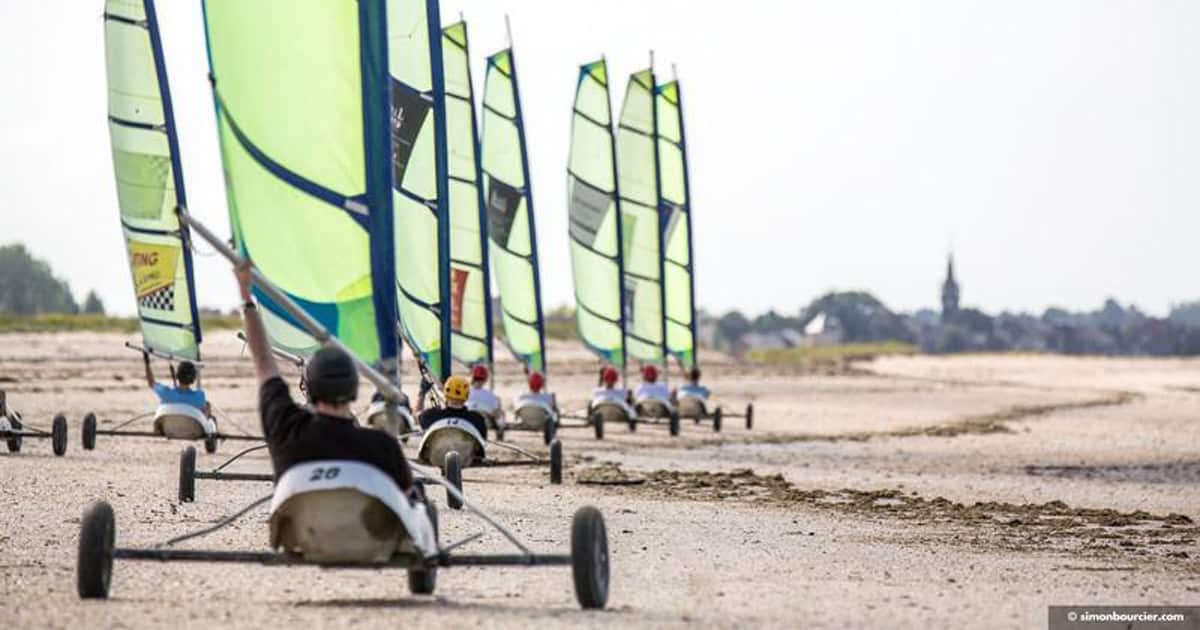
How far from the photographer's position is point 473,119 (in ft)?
103

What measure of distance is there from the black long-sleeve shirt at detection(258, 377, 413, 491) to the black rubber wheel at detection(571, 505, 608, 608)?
82 centimetres

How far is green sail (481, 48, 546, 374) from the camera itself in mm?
36625

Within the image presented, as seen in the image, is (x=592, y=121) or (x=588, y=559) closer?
(x=588, y=559)

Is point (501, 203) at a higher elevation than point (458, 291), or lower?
higher

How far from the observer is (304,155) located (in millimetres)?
15125

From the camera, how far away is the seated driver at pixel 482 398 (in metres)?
26.3

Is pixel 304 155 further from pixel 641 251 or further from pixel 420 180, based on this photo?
pixel 641 251

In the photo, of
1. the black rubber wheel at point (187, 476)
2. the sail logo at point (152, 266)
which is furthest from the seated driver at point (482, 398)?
the black rubber wheel at point (187, 476)

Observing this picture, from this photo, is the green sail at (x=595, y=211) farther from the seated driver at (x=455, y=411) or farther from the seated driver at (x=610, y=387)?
the seated driver at (x=455, y=411)

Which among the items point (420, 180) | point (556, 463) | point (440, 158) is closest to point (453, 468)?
point (420, 180)

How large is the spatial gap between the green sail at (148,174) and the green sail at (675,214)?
19.7 meters

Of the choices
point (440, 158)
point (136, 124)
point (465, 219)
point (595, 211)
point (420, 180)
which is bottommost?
point (420, 180)

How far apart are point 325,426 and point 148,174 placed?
18122 millimetres

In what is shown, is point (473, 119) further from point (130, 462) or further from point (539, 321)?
point (130, 462)
